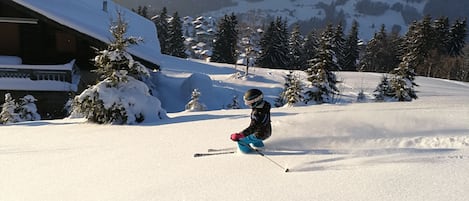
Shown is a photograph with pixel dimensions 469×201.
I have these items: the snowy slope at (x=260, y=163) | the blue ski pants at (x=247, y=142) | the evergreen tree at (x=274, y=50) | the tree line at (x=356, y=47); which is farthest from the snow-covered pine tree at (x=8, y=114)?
the evergreen tree at (x=274, y=50)

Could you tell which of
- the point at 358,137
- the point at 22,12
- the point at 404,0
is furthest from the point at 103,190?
the point at 404,0

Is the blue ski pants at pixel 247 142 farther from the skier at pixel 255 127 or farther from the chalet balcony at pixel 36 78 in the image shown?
the chalet balcony at pixel 36 78

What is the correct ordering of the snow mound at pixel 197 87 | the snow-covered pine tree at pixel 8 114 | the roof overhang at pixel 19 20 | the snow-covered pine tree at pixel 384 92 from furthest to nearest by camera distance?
1. the snow mound at pixel 197 87
2. the snow-covered pine tree at pixel 384 92
3. the roof overhang at pixel 19 20
4. the snow-covered pine tree at pixel 8 114

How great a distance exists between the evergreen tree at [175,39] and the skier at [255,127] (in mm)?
53141

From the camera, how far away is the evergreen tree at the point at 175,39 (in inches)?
2237

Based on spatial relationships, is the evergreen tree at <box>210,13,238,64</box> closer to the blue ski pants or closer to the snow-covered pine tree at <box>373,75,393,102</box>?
the snow-covered pine tree at <box>373,75,393,102</box>

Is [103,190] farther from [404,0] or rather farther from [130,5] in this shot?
[404,0]

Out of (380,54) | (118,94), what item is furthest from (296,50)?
(118,94)

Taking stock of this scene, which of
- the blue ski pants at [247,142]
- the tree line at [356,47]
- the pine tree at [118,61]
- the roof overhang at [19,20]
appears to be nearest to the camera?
the blue ski pants at [247,142]

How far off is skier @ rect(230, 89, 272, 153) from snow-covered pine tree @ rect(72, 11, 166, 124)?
378cm

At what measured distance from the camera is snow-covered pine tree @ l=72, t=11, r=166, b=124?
7883mm

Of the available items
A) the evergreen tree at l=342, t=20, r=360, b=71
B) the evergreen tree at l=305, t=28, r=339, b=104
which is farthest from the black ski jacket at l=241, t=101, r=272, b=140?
the evergreen tree at l=342, t=20, r=360, b=71

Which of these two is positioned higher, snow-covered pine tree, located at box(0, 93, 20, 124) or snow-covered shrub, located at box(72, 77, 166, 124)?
snow-covered shrub, located at box(72, 77, 166, 124)

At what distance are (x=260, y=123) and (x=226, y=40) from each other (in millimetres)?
50361
